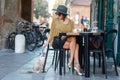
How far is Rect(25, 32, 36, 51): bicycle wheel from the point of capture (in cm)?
2022

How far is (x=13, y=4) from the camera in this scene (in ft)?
71.7

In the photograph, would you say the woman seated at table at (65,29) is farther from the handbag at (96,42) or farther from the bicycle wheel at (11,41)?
the bicycle wheel at (11,41)

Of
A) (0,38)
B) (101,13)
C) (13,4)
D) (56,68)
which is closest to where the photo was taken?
(56,68)

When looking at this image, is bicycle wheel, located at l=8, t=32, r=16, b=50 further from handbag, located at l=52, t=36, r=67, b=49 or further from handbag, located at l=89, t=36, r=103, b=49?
handbag, located at l=89, t=36, r=103, b=49

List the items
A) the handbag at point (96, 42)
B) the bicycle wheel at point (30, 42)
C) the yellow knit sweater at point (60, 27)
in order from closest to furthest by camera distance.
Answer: the handbag at point (96, 42), the yellow knit sweater at point (60, 27), the bicycle wheel at point (30, 42)

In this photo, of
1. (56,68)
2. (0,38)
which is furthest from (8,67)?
(0,38)

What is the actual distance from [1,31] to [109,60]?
6.94 m

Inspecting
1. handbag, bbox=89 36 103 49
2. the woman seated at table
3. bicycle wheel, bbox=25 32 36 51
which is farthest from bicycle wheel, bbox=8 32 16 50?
handbag, bbox=89 36 103 49

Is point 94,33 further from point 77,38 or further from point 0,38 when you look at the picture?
point 0,38

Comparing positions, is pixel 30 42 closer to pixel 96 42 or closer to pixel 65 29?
pixel 65 29

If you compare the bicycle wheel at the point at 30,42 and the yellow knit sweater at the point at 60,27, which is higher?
the yellow knit sweater at the point at 60,27

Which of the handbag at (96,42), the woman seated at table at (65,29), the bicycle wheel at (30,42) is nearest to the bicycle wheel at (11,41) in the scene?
the bicycle wheel at (30,42)

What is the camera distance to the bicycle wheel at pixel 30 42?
2022 cm

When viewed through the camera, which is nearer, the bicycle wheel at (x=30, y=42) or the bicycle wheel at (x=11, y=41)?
the bicycle wheel at (x=11, y=41)
